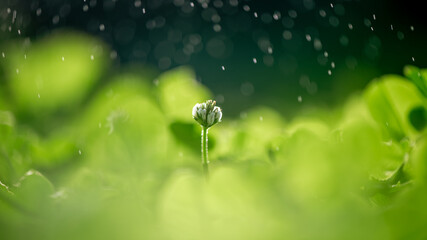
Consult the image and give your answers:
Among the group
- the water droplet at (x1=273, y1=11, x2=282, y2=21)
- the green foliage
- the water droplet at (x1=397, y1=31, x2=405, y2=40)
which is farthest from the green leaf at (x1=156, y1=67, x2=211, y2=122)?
the water droplet at (x1=397, y1=31, x2=405, y2=40)

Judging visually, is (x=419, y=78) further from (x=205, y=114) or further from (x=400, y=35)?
(x=400, y=35)

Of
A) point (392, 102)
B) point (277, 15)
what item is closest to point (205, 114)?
point (392, 102)

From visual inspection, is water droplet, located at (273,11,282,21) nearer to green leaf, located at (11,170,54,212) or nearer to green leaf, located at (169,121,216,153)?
green leaf, located at (169,121,216,153)

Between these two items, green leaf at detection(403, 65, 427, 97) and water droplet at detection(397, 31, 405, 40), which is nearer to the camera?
green leaf at detection(403, 65, 427, 97)

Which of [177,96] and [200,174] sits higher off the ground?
[177,96]

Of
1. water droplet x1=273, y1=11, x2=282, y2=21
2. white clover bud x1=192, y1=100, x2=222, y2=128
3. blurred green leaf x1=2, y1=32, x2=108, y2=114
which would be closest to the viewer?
white clover bud x1=192, y1=100, x2=222, y2=128

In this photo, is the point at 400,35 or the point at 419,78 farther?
the point at 400,35

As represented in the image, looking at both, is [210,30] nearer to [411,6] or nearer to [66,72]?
[411,6]

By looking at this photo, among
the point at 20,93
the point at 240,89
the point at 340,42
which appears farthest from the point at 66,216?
the point at 340,42
